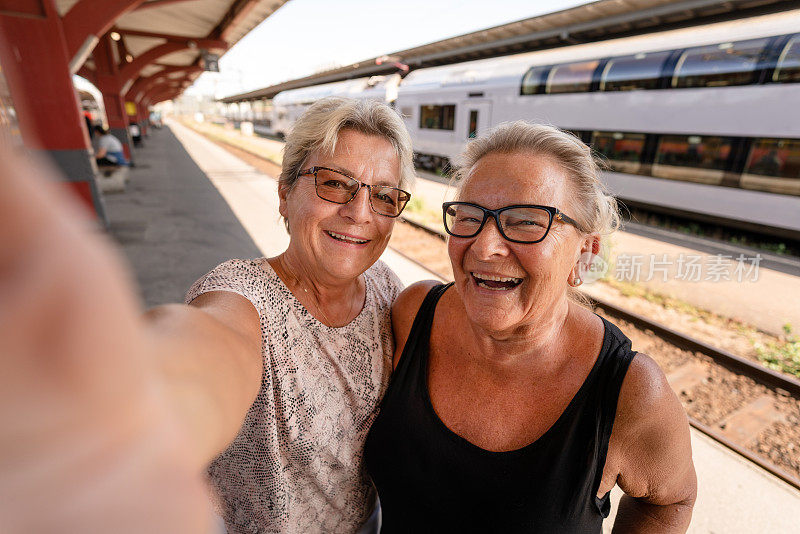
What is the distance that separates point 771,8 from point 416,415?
14.2 metres

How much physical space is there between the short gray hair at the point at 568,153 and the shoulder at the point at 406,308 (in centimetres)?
64

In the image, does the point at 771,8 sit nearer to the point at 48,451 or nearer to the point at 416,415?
the point at 416,415

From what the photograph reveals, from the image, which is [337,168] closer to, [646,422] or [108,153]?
[646,422]

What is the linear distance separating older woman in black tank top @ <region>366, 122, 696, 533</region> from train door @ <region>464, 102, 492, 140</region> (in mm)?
11931

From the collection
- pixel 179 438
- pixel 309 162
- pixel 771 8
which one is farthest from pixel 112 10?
pixel 771 8

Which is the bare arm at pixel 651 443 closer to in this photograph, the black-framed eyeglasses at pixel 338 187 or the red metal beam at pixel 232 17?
the black-framed eyeglasses at pixel 338 187

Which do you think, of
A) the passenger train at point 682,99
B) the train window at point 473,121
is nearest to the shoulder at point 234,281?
the passenger train at point 682,99

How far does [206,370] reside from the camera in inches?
33.4

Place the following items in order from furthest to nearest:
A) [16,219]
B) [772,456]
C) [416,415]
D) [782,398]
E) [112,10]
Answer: [112,10]
[782,398]
[772,456]
[416,415]
[16,219]

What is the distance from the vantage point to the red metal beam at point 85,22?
622 centimetres

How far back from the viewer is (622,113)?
376 inches

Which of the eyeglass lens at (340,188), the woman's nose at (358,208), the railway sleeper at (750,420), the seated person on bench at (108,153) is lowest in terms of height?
the railway sleeper at (750,420)

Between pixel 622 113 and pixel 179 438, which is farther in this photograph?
pixel 622 113

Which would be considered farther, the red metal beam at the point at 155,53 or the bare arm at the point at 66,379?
the red metal beam at the point at 155,53
